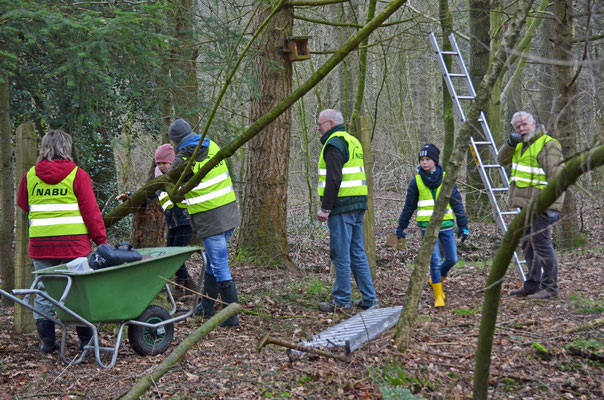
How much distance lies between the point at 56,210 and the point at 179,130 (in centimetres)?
145

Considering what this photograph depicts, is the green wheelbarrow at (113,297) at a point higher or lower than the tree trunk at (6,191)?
lower

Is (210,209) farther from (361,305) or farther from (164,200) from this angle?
(361,305)

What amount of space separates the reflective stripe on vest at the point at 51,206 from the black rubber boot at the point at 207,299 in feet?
5.47

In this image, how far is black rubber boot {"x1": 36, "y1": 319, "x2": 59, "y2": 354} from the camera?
16.8 feet

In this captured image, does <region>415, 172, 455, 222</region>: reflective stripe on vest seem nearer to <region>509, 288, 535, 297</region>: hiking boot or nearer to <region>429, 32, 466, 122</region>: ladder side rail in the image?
<region>509, 288, 535, 297</region>: hiking boot

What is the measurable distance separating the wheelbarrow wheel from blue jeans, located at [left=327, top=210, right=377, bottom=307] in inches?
78.0

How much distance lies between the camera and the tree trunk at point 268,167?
8.33 meters

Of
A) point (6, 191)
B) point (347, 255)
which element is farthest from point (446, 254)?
point (6, 191)

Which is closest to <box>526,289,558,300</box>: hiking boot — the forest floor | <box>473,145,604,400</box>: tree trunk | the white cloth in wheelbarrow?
the forest floor

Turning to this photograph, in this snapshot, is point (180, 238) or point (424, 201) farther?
point (180, 238)

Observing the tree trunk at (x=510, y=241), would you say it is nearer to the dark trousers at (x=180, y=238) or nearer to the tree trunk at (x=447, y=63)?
the dark trousers at (x=180, y=238)

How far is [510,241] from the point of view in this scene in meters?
2.79

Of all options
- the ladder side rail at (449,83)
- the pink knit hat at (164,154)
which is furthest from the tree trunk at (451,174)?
the ladder side rail at (449,83)

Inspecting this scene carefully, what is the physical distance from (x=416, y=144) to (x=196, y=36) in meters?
13.2
